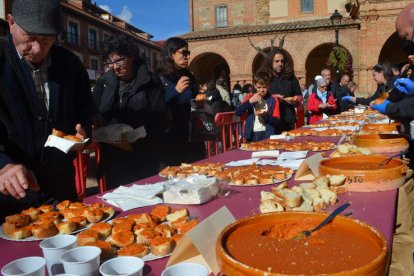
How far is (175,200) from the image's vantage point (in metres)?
1.68

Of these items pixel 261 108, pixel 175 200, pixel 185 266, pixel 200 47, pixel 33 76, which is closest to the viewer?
pixel 185 266

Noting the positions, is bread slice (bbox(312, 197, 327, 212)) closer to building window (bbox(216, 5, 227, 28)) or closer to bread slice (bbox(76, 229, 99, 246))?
bread slice (bbox(76, 229, 99, 246))

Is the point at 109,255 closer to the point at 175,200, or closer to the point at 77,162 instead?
the point at 175,200

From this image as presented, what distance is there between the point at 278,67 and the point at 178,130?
1.94m

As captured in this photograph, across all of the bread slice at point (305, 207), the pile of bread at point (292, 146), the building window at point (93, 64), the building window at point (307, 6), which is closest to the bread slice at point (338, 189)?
the bread slice at point (305, 207)

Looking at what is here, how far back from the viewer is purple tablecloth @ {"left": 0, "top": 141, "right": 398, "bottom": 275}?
1208 millimetres

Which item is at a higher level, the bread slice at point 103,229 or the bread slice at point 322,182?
the bread slice at point 322,182

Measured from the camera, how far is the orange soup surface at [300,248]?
835mm

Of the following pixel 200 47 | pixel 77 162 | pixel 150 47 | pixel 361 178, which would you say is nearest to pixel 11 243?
pixel 361 178

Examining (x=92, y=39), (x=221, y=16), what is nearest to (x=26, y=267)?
(x=221, y=16)

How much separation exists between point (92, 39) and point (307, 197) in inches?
1355

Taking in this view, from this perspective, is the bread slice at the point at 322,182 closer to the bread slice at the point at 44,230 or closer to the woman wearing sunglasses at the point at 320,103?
the bread slice at the point at 44,230

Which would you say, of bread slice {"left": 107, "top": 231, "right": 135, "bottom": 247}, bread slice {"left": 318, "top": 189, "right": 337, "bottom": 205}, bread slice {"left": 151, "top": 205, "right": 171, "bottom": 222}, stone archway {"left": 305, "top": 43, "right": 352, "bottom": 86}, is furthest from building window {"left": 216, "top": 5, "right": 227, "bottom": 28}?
bread slice {"left": 107, "top": 231, "right": 135, "bottom": 247}

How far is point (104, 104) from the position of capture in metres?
3.09
